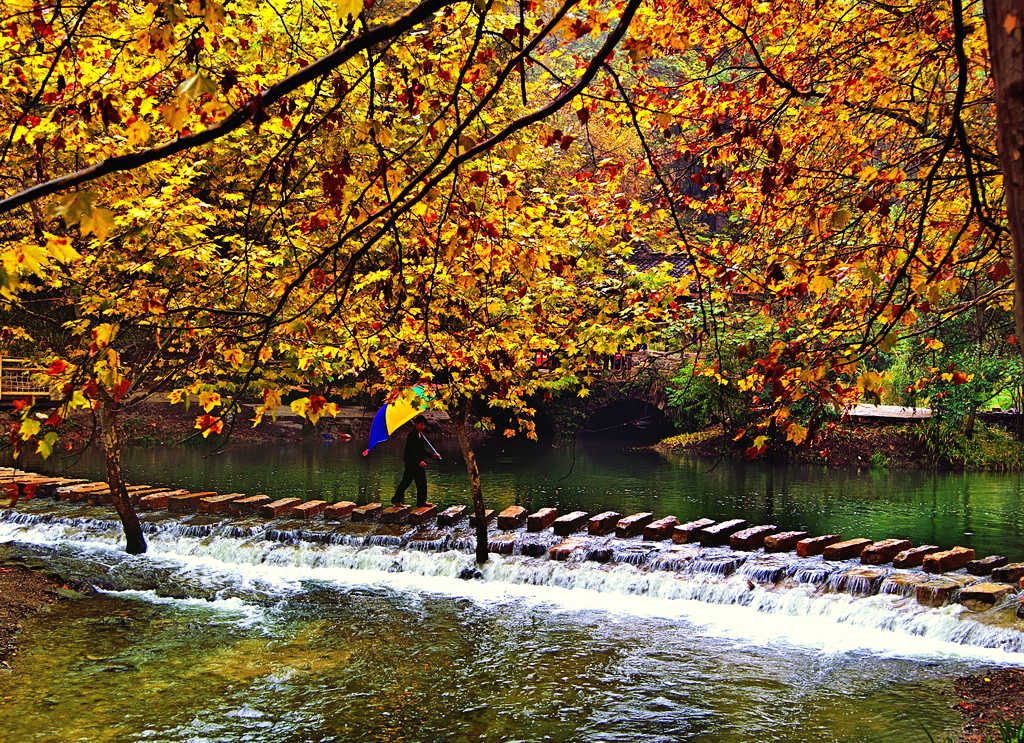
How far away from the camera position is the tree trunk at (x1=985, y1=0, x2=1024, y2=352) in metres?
2.11

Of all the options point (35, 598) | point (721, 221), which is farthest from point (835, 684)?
point (721, 221)

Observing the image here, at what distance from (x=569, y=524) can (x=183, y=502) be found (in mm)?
8118

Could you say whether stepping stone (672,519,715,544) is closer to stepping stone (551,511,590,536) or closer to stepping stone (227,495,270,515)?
stepping stone (551,511,590,536)

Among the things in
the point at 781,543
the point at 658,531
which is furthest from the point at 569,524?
the point at 781,543

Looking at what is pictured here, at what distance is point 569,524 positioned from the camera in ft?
48.4

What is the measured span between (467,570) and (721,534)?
4.14 meters

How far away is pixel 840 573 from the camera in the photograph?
1155 centimetres

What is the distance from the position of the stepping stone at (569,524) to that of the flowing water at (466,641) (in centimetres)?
78

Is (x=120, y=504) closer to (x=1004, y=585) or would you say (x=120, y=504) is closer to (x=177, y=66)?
(x=177, y=66)

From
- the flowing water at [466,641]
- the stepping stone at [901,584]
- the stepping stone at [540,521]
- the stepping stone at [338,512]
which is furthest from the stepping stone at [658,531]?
the stepping stone at [338,512]

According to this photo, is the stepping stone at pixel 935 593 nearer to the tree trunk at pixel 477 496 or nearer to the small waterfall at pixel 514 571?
the small waterfall at pixel 514 571

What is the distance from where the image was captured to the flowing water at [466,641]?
307 inches

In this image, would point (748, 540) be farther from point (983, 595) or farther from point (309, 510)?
point (309, 510)

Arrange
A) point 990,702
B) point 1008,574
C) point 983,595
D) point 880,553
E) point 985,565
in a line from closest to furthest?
point 990,702, point 983,595, point 1008,574, point 985,565, point 880,553
